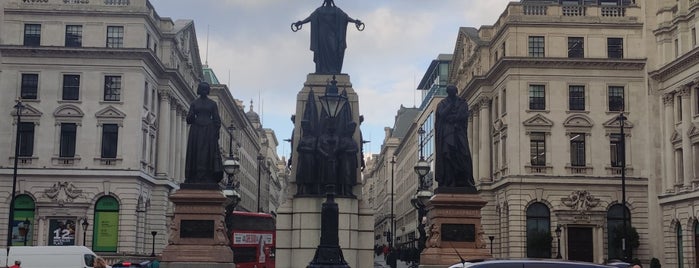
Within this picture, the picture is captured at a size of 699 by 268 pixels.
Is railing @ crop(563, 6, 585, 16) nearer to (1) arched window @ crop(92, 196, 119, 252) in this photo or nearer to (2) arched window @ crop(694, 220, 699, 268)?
(2) arched window @ crop(694, 220, 699, 268)

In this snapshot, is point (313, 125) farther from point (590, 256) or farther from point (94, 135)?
point (590, 256)

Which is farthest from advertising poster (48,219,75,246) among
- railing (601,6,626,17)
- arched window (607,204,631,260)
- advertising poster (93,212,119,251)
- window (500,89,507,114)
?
railing (601,6,626,17)

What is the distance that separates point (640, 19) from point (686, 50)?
7.34 meters

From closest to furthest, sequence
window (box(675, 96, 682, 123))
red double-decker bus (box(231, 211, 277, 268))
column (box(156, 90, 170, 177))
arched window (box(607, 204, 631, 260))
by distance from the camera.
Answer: red double-decker bus (box(231, 211, 277, 268)) → window (box(675, 96, 682, 123)) → arched window (box(607, 204, 631, 260)) → column (box(156, 90, 170, 177))

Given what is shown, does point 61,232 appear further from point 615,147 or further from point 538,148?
point 615,147

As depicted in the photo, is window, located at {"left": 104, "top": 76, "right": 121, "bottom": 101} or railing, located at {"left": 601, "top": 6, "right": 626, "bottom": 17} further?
railing, located at {"left": 601, "top": 6, "right": 626, "bottom": 17}

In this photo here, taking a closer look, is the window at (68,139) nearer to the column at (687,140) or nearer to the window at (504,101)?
the window at (504,101)

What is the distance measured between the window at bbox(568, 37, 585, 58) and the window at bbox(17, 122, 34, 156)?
3792 centimetres

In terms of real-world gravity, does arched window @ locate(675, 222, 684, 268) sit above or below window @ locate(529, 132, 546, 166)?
below

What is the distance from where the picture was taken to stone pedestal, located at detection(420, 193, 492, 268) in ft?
93.8

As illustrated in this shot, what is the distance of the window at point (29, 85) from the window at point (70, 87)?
183 centimetres

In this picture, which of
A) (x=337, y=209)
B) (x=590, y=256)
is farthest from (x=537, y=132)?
(x=337, y=209)

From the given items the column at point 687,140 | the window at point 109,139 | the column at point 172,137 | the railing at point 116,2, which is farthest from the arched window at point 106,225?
the column at point 687,140

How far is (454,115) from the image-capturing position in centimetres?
3006
